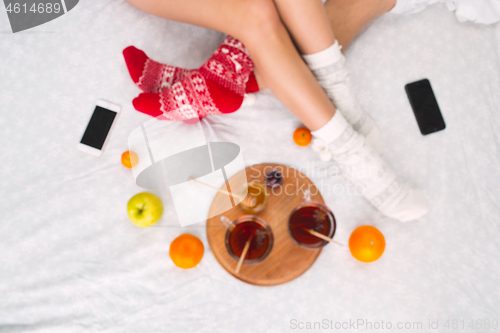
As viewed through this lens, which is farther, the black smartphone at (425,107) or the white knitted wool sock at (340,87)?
the black smartphone at (425,107)

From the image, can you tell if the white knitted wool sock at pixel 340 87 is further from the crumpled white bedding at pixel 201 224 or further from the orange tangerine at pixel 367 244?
the orange tangerine at pixel 367 244

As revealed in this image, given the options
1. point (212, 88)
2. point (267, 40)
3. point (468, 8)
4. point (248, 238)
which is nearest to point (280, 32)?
point (267, 40)

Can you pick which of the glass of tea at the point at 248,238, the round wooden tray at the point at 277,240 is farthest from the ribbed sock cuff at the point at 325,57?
the glass of tea at the point at 248,238

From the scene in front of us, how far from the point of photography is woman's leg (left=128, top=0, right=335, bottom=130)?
2.25 ft

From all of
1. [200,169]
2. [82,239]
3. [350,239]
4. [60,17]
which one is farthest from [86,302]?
[60,17]

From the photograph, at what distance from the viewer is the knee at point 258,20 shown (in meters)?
0.67

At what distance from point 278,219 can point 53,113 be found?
0.70 metres

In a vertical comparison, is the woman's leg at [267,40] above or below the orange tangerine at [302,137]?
above

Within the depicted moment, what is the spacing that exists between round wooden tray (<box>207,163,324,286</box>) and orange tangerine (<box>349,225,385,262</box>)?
0.30ft

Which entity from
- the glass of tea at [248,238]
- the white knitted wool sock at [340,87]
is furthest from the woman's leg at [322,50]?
the glass of tea at [248,238]

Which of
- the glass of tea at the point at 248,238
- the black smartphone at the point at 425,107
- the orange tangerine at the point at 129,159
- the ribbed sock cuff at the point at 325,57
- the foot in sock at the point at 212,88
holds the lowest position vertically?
the glass of tea at the point at 248,238

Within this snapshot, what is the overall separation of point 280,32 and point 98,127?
554 millimetres

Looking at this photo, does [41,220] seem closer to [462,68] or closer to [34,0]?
[34,0]

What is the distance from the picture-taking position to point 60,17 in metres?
0.92
